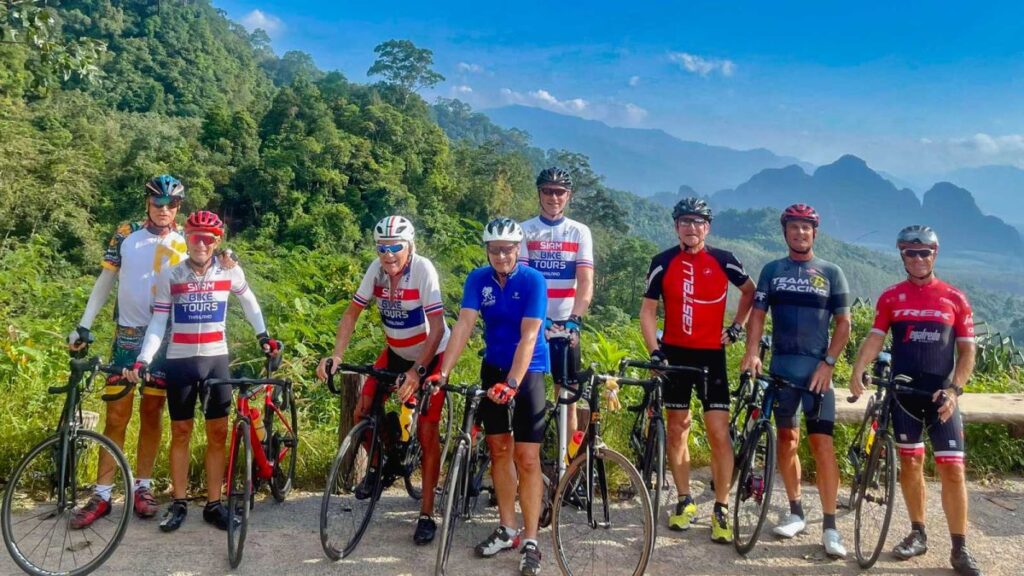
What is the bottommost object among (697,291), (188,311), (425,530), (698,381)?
(425,530)

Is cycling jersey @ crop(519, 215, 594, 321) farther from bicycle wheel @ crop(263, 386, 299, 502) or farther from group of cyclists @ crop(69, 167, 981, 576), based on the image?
bicycle wheel @ crop(263, 386, 299, 502)

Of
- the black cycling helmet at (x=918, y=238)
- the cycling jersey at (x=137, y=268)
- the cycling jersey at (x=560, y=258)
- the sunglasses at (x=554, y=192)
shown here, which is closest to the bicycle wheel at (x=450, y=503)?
the cycling jersey at (x=560, y=258)

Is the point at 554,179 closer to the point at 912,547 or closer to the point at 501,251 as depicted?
the point at 501,251

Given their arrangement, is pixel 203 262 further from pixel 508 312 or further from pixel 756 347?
pixel 756 347

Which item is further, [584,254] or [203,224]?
[584,254]

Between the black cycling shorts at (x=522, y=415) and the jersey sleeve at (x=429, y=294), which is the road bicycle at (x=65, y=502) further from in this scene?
the black cycling shorts at (x=522, y=415)

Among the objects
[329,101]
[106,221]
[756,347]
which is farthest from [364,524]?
[329,101]

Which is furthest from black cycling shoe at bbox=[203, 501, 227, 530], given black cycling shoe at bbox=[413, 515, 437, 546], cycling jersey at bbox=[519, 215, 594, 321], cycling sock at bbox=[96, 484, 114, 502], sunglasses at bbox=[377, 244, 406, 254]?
cycling jersey at bbox=[519, 215, 594, 321]

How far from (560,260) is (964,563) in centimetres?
360

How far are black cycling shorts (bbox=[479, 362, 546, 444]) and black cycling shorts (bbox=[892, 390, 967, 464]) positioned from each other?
2643mm

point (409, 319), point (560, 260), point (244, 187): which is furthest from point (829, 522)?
point (244, 187)

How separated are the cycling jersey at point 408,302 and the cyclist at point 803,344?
2450 millimetres

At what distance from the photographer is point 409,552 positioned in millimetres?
4652

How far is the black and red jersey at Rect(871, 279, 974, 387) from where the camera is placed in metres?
4.73
